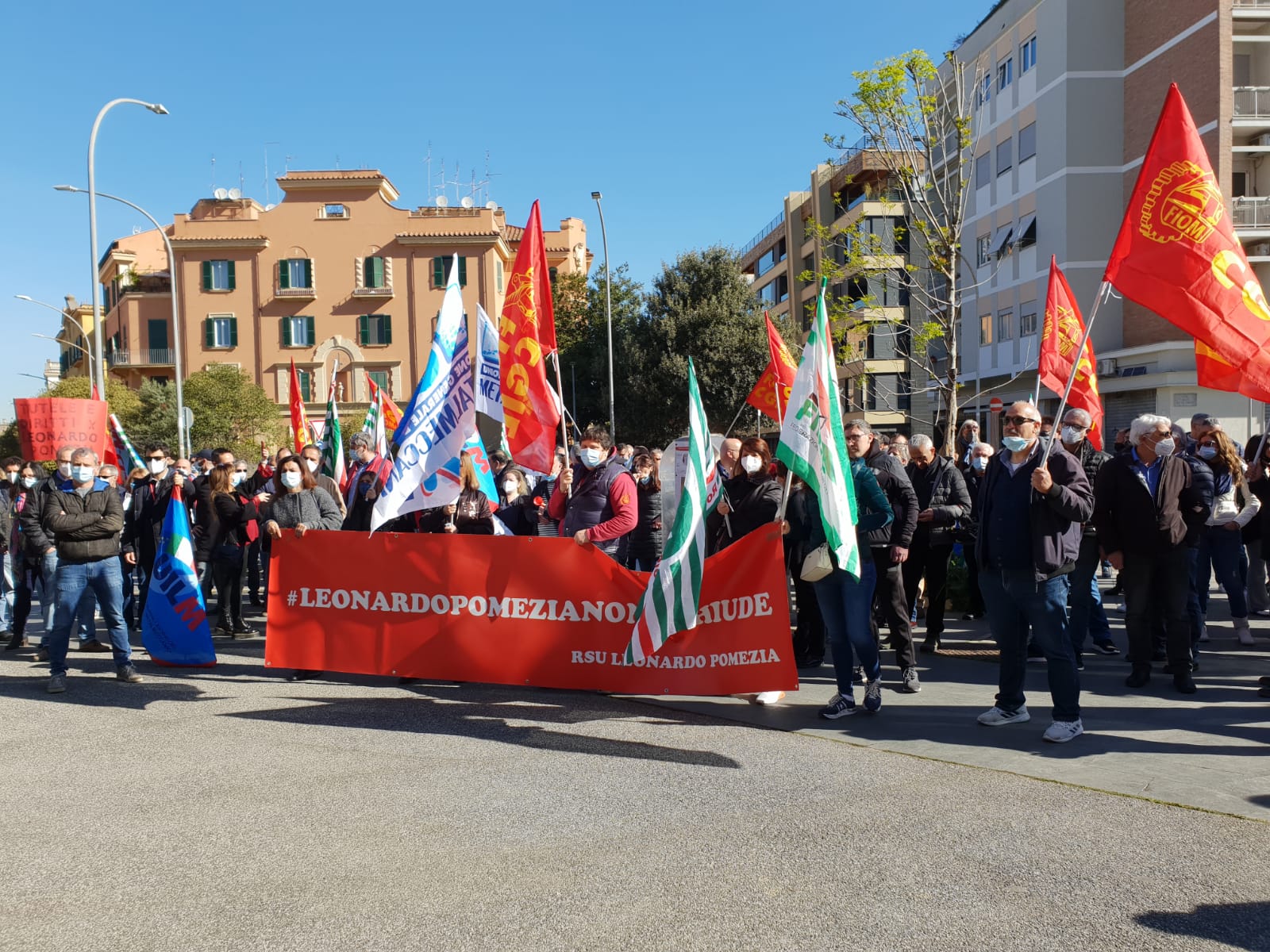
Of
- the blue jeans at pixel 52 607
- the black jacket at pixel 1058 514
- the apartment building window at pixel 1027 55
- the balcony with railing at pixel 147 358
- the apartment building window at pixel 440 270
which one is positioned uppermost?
the apartment building window at pixel 1027 55

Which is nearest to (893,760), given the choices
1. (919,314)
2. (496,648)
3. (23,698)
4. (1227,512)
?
(496,648)

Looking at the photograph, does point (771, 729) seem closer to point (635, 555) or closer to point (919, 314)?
point (635, 555)

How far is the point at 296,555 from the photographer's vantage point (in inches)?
330

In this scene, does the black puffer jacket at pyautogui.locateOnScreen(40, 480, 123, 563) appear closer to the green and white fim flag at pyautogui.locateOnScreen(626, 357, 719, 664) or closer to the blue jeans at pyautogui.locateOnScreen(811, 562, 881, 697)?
the green and white fim flag at pyautogui.locateOnScreen(626, 357, 719, 664)

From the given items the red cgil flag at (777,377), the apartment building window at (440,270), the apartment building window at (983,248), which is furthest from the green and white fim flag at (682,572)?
the apartment building window at (440,270)

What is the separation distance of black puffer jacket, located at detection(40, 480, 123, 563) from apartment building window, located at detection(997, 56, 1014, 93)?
130 ft

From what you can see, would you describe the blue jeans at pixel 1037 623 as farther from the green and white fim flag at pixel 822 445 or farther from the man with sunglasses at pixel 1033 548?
the green and white fim flag at pixel 822 445

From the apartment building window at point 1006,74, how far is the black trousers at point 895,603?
123 ft

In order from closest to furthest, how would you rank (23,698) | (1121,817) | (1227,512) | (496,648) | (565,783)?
(1121,817), (565,783), (496,648), (23,698), (1227,512)

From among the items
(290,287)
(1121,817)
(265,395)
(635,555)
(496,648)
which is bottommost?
(1121,817)

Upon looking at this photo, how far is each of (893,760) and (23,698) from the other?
671 centimetres

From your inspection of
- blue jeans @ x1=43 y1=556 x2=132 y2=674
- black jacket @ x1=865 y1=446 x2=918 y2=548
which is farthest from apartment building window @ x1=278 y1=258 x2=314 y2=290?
black jacket @ x1=865 y1=446 x2=918 y2=548

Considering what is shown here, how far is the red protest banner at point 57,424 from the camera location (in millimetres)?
12789

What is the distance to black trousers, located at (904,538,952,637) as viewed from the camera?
9742 mm
